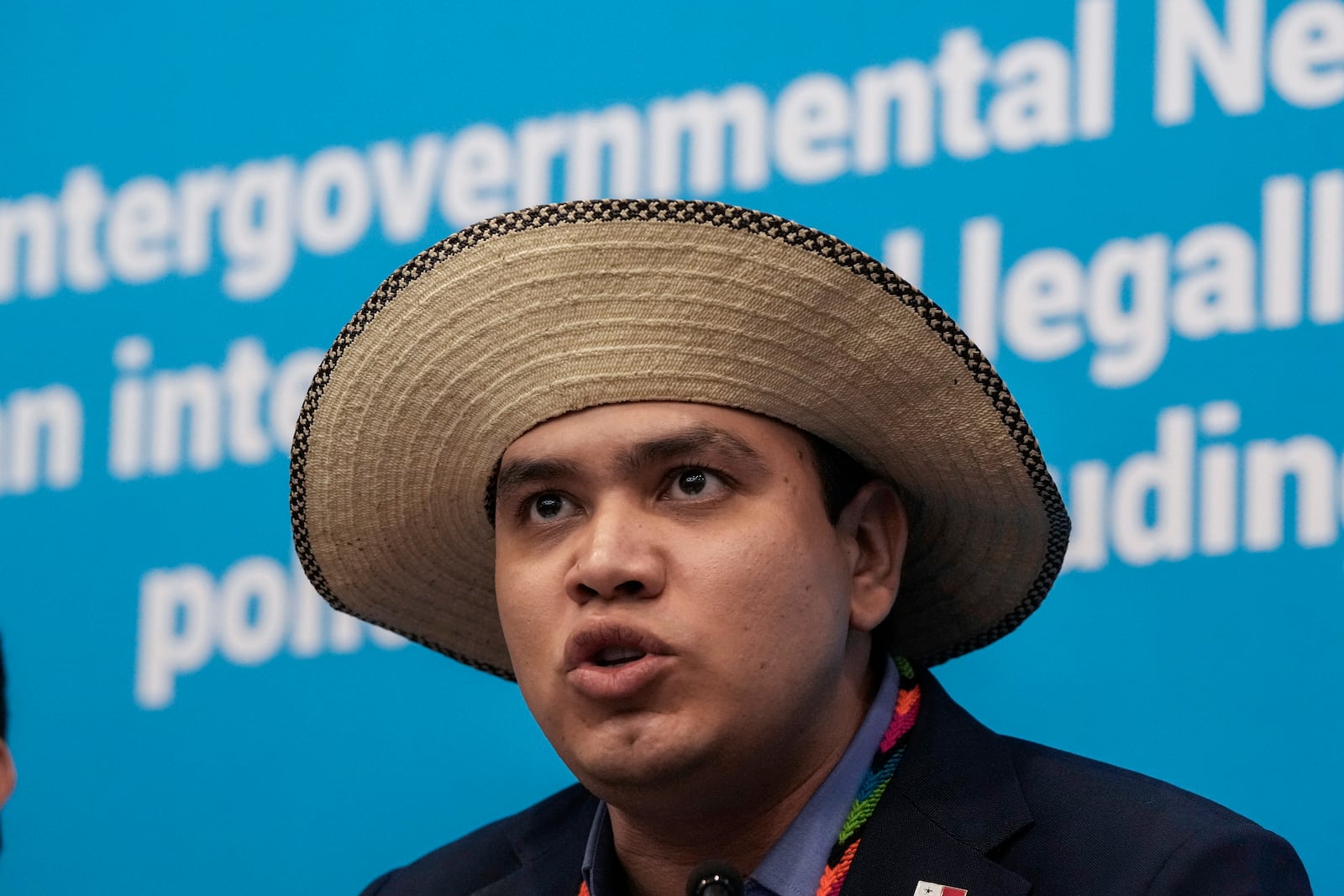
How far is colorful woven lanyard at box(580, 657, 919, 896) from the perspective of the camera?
2.31 metres

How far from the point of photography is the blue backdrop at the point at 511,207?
2631 millimetres

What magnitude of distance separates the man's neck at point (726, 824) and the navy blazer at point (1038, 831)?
0.10 metres

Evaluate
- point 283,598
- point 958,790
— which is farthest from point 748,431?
point 283,598

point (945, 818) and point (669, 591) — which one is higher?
point (669, 591)

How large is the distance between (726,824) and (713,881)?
0.34m

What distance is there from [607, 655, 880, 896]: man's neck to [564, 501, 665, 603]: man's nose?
28 cm

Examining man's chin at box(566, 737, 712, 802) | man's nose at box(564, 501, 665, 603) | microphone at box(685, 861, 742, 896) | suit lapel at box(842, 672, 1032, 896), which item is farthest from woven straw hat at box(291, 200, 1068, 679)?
microphone at box(685, 861, 742, 896)

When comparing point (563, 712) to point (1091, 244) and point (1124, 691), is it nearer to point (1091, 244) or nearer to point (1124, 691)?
point (1124, 691)

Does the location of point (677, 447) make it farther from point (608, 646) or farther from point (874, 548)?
point (874, 548)

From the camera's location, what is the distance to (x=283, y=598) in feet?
10.4

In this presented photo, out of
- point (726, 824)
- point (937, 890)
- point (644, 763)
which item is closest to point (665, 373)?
point (644, 763)

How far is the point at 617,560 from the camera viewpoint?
2.20 meters

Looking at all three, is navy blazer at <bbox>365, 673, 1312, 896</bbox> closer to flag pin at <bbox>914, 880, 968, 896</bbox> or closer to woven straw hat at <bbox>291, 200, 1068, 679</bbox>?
flag pin at <bbox>914, 880, 968, 896</bbox>

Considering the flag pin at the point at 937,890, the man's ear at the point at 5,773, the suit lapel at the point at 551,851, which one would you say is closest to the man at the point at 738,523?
the flag pin at the point at 937,890
